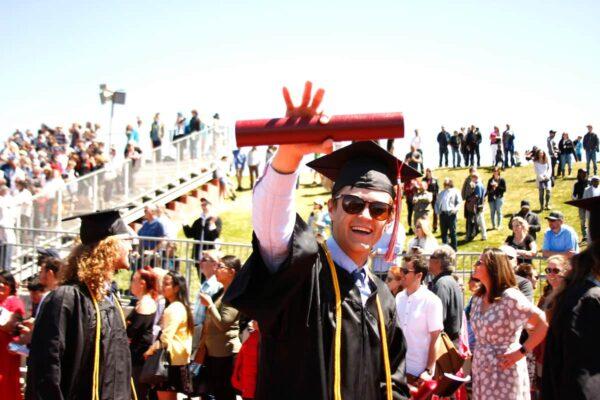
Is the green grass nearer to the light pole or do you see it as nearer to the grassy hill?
the grassy hill

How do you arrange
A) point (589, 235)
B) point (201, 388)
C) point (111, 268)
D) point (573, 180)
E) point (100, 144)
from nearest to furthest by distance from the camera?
point (589, 235) → point (111, 268) → point (201, 388) → point (100, 144) → point (573, 180)

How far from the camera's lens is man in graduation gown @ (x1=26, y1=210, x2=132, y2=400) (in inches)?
169

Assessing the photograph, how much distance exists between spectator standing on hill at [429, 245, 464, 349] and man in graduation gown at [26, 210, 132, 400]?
3748mm

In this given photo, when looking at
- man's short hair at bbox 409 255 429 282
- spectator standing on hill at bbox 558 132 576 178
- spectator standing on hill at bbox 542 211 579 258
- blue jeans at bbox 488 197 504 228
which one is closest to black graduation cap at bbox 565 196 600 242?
man's short hair at bbox 409 255 429 282

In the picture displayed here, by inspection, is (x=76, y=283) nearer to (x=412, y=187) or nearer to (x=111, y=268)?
(x=111, y=268)

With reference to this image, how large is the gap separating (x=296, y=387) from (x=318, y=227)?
46.2 feet

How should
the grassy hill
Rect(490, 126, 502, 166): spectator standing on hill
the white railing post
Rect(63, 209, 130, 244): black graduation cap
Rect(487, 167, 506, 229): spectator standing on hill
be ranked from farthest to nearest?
1. Rect(490, 126, 502, 166): spectator standing on hill
2. the grassy hill
3. Rect(487, 167, 506, 229): spectator standing on hill
4. the white railing post
5. Rect(63, 209, 130, 244): black graduation cap

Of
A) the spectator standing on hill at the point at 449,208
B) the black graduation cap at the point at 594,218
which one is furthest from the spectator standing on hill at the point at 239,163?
the black graduation cap at the point at 594,218

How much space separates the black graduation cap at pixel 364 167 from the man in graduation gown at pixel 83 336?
6.36 ft

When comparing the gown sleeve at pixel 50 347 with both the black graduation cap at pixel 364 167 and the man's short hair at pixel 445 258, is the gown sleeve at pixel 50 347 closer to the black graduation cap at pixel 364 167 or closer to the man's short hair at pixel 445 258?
the black graduation cap at pixel 364 167

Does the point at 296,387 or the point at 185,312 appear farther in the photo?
the point at 185,312

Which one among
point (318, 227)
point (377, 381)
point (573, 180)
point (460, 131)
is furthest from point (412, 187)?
point (377, 381)

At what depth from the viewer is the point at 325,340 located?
9.61 feet

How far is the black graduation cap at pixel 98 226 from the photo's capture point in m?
5.04
